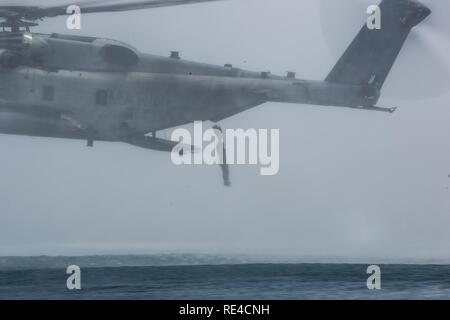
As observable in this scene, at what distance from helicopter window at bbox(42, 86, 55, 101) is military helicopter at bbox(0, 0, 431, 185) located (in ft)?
0.10

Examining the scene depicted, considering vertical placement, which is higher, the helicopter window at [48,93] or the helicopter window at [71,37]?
the helicopter window at [71,37]

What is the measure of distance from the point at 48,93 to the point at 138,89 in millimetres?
2607

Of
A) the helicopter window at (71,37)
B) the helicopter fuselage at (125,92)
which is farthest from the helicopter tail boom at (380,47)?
the helicopter window at (71,37)

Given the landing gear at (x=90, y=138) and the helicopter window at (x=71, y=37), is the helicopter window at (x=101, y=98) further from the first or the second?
the helicopter window at (x=71, y=37)

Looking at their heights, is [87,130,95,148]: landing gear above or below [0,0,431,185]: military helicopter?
below

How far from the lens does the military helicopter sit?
21609mm

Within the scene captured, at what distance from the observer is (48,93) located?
864 inches

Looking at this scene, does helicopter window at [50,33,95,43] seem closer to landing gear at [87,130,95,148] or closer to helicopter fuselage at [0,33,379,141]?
helicopter fuselage at [0,33,379,141]

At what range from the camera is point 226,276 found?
33875 millimetres

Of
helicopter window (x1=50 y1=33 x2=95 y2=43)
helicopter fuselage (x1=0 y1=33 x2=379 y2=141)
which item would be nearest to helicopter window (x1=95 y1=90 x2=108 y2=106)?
helicopter fuselage (x1=0 y1=33 x2=379 y2=141)

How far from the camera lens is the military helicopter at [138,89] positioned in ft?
70.9

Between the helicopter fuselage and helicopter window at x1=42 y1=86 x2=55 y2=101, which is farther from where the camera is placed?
helicopter window at x1=42 y1=86 x2=55 y2=101

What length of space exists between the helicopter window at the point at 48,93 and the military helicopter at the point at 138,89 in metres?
0.03
